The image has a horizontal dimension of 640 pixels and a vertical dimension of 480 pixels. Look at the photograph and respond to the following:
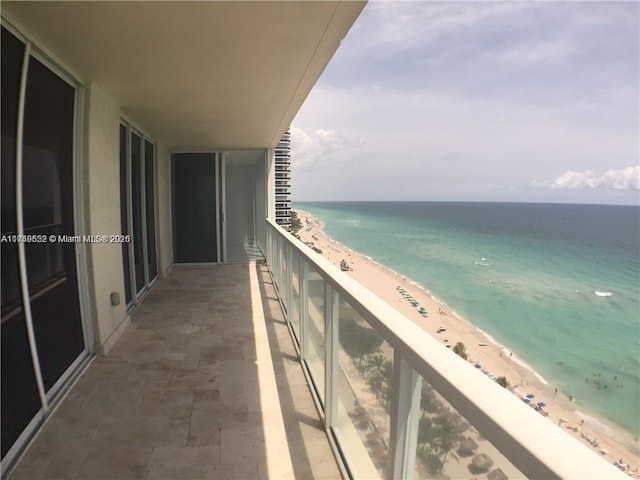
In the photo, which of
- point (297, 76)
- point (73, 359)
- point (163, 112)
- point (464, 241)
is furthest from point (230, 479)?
point (464, 241)

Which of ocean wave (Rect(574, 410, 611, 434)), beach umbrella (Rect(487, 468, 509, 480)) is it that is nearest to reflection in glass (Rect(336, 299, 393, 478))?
beach umbrella (Rect(487, 468, 509, 480))

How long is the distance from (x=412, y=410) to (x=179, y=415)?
6.13 feet

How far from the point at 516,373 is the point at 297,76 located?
21.6 metres

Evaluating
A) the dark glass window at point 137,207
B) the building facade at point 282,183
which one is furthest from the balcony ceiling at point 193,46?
the building facade at point 282,183

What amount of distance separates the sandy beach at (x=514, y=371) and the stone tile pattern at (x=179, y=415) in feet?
20.8

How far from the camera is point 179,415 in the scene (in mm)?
2445

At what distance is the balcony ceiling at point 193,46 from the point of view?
6.70 ft

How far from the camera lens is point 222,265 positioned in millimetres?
7523

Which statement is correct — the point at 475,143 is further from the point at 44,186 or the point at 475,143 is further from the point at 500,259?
the point at 44,186

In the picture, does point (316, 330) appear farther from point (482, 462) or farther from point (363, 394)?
point (482, 462)

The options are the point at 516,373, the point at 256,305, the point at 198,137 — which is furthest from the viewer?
the point at 516,373

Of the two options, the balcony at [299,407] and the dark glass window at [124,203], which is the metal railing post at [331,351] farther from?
the dark glass window at [124,203]

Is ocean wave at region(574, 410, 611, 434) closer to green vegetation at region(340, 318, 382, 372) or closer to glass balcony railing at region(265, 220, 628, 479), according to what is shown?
glass balcony railing at region(265, 220, 628, 479)

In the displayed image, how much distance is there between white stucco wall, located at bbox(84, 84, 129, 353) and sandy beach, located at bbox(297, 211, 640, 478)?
670cm
